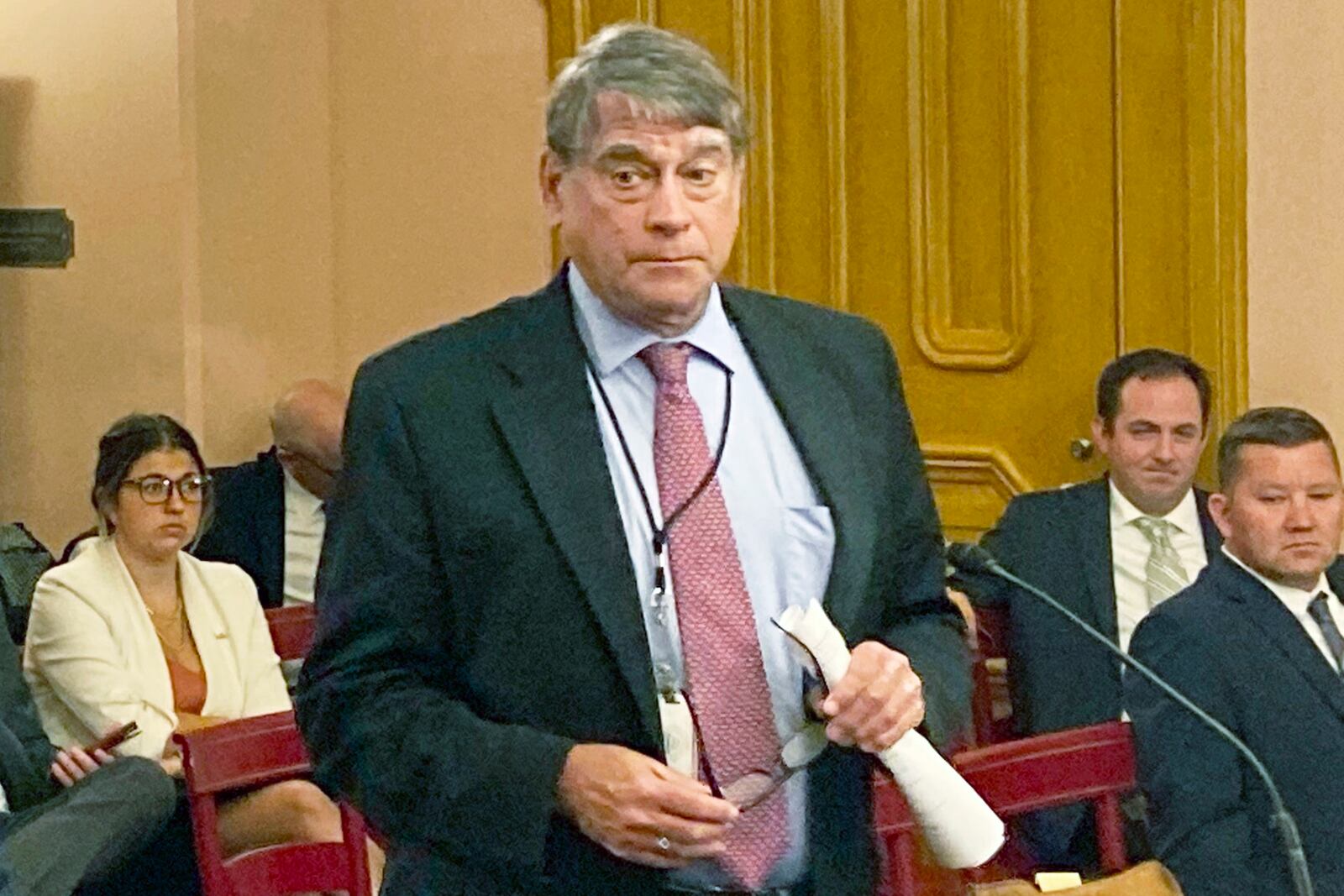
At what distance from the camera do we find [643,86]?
1725 millimetres

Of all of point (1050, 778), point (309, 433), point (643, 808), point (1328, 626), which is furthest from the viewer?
point (309, 433)

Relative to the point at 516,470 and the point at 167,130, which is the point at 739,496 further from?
the point at 167,130

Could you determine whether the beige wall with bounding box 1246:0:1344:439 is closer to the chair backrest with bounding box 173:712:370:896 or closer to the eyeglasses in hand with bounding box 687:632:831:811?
the chair backrest with bounding box 173:712:370:896

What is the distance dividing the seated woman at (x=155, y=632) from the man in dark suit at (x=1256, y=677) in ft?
5.54

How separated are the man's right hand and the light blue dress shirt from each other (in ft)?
0.33

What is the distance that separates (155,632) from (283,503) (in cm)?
90

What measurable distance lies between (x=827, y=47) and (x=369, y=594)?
358cm

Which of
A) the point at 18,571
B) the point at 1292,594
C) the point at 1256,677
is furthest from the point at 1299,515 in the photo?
the point at 18,571

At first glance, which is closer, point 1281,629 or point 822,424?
point 822,424

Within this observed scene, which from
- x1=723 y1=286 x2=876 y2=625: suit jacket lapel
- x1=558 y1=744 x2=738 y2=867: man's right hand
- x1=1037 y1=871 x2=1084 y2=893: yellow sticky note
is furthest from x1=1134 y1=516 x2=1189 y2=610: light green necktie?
x1=558 y1=744 x2=738 y2=867: man's right hand

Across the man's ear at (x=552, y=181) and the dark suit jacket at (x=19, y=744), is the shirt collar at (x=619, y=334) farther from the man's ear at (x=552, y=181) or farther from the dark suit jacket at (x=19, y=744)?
the dark suit jacket at (x=19, y=744)

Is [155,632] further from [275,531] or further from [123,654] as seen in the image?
[275,531]

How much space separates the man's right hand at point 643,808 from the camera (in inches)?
63.4

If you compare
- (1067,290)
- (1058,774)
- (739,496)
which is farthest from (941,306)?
(739,496)
